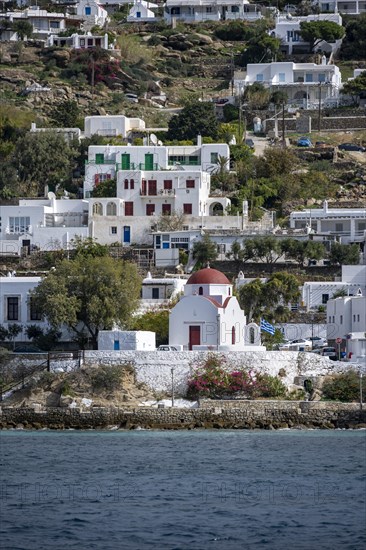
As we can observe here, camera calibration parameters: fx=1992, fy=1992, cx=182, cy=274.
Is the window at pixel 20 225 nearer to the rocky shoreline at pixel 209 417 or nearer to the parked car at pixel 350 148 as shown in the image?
the parked car at pixel 350 148

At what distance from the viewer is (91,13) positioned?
151 meters

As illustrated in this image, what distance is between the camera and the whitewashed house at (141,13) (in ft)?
495

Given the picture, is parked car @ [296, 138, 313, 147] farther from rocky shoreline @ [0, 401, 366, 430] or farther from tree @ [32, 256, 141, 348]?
rocky shoreline @ [0, 401, 366, 430]

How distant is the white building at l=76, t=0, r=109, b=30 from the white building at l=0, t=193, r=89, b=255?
3985cm

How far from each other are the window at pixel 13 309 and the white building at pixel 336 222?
72.5 feet

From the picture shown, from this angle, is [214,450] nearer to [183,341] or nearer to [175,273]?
[183,341]

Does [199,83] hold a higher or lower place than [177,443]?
higher

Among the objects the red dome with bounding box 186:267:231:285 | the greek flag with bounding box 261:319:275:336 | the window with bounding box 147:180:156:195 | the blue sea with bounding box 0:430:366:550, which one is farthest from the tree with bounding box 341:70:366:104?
the blue sea with bounding box 0:430:366:550

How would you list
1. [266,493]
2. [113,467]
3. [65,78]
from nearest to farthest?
[266,493] < [113,467] < [65,78]

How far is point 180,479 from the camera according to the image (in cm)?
6269

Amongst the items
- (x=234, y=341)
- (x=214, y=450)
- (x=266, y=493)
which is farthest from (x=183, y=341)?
(x=266, y=493)

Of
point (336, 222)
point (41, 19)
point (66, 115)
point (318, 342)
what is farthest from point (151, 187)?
point (41, 19)

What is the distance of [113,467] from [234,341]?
21.2 metres

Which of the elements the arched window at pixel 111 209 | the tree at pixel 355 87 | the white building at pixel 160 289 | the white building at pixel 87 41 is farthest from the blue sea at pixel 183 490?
the white building at pixel 87 41
